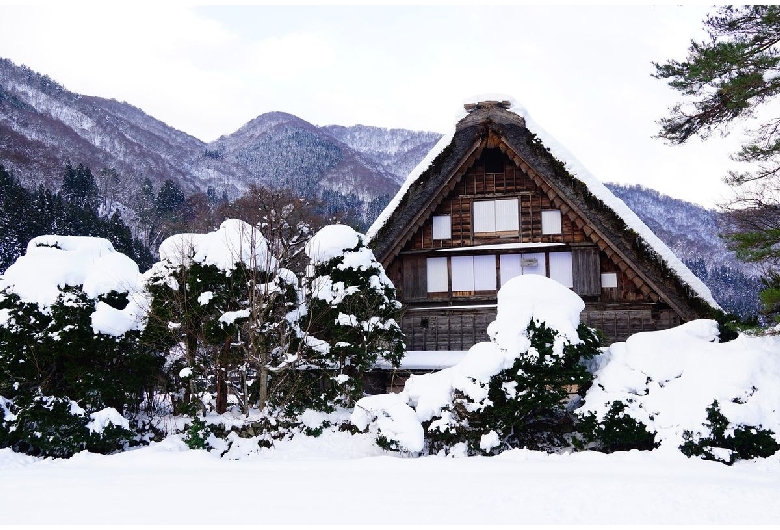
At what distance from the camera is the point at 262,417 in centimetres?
1144

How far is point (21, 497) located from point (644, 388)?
9.01m

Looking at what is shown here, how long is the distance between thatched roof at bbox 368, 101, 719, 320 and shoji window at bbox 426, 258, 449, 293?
3.76 feet

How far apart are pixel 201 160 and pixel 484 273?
151371 millimetres

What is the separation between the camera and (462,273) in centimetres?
1614

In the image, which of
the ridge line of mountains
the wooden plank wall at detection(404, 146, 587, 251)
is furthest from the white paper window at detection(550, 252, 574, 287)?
the ridge line of mountains

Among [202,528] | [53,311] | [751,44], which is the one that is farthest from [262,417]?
[751,44]

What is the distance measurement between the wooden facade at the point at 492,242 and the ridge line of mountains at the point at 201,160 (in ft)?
203

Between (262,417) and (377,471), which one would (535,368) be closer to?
(377,471)

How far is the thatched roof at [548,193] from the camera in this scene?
13.9 metres

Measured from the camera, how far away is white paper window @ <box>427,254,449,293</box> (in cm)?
1619

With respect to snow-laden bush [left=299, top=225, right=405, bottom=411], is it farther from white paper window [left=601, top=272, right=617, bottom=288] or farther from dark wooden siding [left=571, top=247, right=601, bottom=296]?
white paper window [left=601, top=272, right=617, bottom=288]

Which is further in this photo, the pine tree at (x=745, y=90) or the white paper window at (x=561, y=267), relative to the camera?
the white paper window at (x=561, y=267)

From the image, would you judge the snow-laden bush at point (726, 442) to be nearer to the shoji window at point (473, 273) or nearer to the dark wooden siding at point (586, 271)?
the dark wooden siding at point (586, 271)

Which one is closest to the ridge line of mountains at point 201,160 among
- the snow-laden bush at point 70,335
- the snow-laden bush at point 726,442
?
the snow-laden bush at point 70,335
